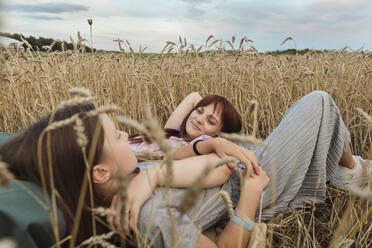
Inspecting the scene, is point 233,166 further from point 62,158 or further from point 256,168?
point 62,158

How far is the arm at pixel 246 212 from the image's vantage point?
1184 millimetres

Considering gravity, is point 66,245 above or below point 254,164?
below

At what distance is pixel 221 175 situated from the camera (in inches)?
55.4

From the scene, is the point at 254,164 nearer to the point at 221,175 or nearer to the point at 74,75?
the point at 221,175

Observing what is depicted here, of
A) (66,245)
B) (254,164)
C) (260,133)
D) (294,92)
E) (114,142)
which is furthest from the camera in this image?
(294,92)

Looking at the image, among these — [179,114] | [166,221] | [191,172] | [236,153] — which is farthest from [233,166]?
[179,114]

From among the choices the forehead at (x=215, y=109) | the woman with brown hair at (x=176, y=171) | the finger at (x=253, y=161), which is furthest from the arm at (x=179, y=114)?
the finger at (x=253, y=161)

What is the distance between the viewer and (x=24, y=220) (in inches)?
35.6

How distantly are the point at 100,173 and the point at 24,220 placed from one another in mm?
264

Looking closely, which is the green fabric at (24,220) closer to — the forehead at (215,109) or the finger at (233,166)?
the finger at (233,166)

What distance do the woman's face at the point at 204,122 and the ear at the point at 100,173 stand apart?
97cm

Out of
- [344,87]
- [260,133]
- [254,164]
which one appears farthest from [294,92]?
[254,164]

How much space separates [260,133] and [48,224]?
1940mm

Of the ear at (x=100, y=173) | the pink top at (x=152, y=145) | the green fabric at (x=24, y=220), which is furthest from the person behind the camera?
the pink top at (x=152, y=145)
